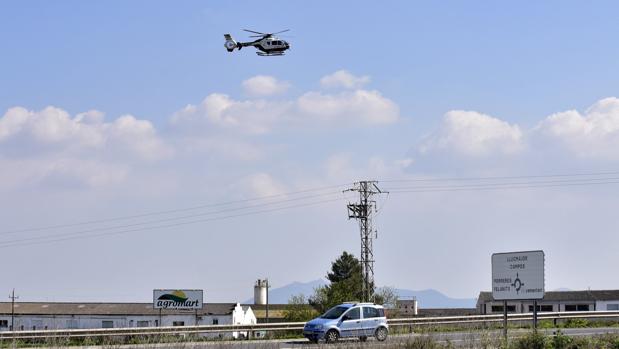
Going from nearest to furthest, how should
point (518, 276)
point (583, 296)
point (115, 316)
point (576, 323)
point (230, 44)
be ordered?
point (518, 276), point (576, 323), point (230, 44), point (115, 316), point (583, 296)

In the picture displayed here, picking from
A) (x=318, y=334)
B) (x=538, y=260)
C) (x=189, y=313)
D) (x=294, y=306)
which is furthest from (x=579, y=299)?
(x=538, y=260)

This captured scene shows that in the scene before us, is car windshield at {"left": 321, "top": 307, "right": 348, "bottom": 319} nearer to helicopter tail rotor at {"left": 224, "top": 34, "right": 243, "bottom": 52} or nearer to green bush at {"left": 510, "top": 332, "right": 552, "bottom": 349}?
green bush at {"left": 510, "top": 332, "right": 552, "bottom": 349}

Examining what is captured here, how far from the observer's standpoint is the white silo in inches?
4350

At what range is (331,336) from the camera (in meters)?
34.8

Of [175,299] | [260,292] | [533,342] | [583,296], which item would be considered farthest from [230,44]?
[583,296]

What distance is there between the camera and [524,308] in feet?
329

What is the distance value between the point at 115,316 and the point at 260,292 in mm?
25727

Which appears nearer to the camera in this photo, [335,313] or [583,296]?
[335,313]

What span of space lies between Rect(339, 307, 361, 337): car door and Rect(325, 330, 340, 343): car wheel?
0.68 feet

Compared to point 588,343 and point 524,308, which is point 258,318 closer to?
point 524,308

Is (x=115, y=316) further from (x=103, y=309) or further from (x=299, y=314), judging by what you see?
(x=299, y=314)

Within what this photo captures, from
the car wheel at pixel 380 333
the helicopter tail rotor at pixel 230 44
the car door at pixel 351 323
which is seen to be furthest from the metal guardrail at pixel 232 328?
the helicopter tail rotor at pixel 230 44

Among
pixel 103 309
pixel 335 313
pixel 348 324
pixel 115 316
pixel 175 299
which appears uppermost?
pixel 335 313

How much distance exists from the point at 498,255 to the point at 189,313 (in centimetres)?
6578
